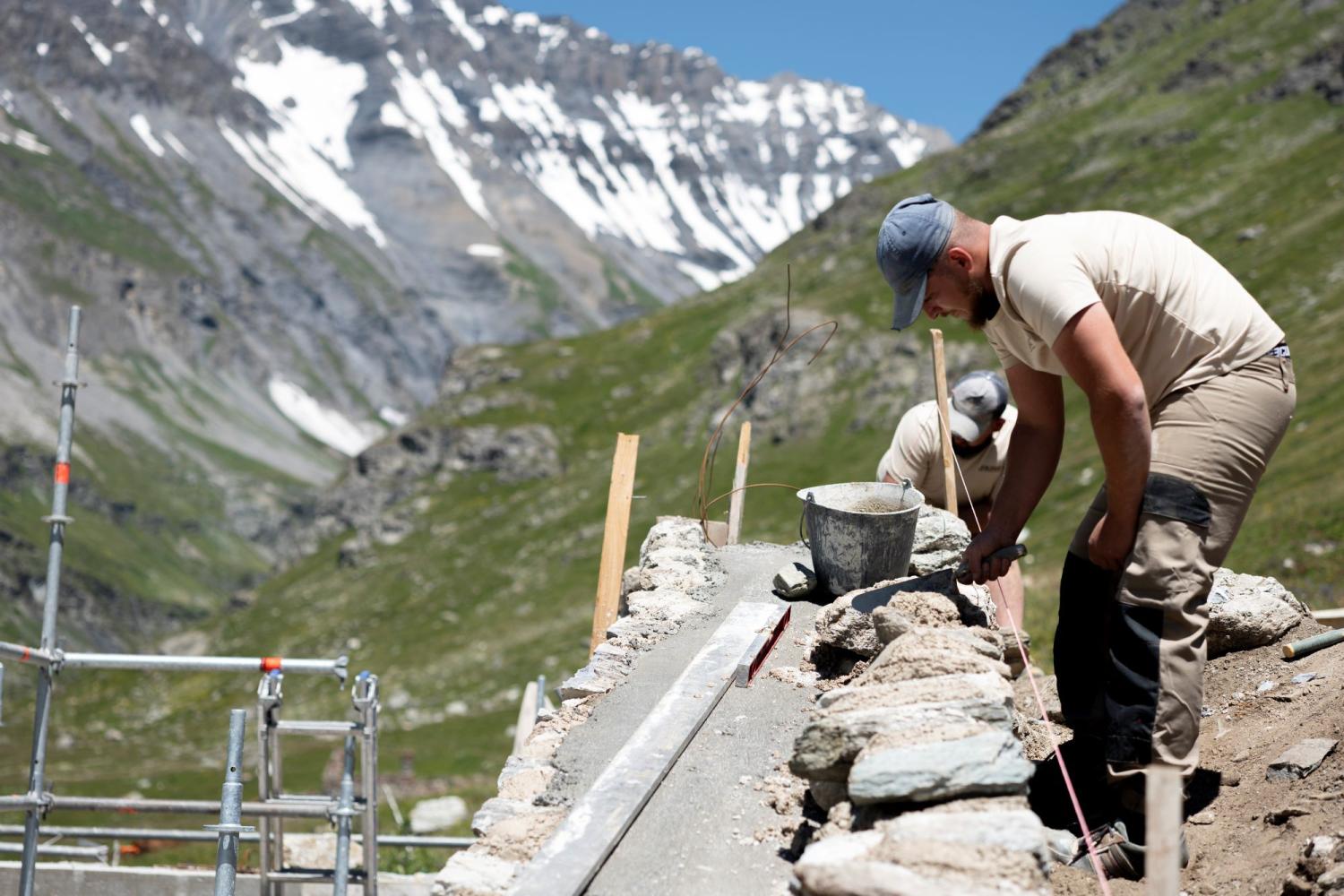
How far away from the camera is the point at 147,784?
5088cm

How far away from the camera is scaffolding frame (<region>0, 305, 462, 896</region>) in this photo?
7199 millimetres

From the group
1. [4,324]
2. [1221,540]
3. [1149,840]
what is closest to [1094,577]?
[1221,540]

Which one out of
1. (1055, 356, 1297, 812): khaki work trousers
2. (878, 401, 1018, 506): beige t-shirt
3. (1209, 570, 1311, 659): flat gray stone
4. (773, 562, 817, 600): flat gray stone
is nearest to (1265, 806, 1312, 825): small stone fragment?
(1055, 356, 1297, 812): khaki work trousers

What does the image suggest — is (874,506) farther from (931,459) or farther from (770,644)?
(770,644)

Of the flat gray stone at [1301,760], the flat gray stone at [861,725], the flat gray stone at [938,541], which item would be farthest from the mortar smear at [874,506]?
the flat gray stone at [861,725]

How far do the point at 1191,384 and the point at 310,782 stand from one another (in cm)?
4627

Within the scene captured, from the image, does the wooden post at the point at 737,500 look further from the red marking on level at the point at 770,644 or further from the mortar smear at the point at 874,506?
the red marking on level at the point at 770,644

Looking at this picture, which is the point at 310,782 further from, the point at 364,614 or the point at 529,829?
the point at 529,829

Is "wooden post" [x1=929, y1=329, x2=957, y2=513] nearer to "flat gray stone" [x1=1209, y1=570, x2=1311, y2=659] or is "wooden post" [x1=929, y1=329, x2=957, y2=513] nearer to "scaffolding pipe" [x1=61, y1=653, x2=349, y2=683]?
"flat gray stone" [x1=1209, y1=570, x2=1311, y2=659]

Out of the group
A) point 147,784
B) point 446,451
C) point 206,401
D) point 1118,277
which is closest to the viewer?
point 1118,277

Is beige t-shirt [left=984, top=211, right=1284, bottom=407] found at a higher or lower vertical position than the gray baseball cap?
lower

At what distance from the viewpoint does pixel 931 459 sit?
34.2ft

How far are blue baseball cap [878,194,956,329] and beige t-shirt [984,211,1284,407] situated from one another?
34 cm

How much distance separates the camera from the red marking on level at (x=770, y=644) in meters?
7.70
